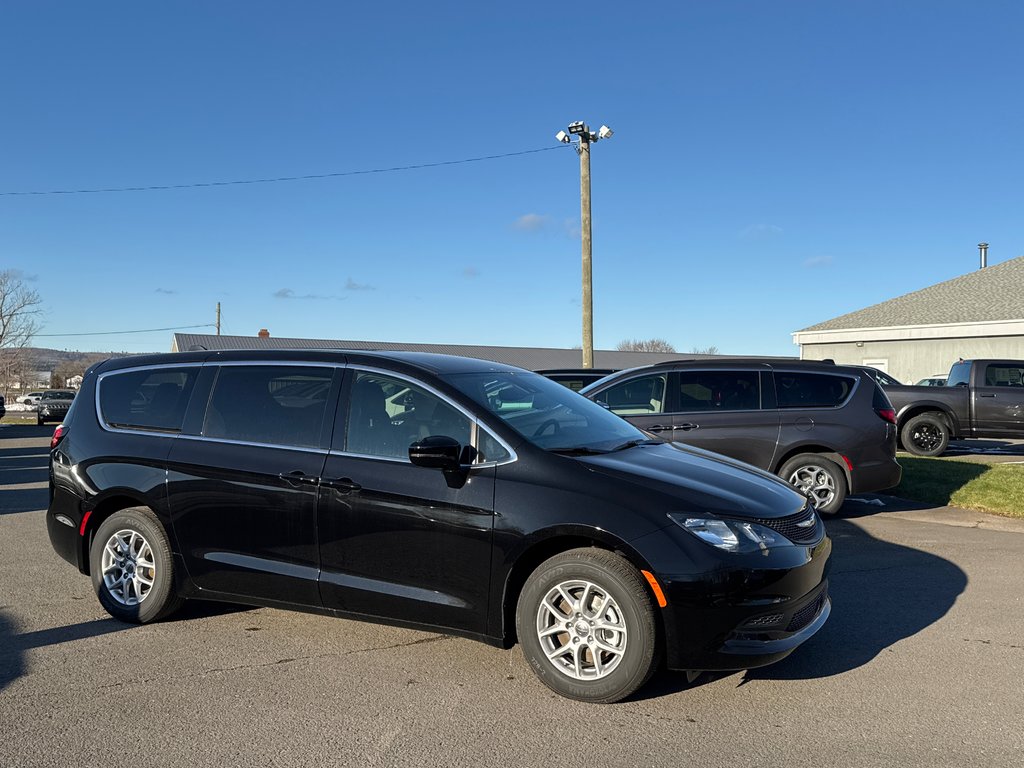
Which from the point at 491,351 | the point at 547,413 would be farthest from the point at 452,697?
the point at 491,351

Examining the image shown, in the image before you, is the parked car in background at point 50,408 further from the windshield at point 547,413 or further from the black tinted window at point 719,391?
the windshield at point 547,413

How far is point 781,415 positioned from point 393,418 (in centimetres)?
567

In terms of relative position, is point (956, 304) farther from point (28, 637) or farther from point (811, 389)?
point (28, 637)

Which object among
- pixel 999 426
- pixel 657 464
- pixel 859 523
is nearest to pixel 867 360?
pixel 999 426

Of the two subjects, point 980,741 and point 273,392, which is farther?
point 273,392

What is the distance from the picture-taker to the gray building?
82.8 ft

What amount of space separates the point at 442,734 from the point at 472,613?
735mm

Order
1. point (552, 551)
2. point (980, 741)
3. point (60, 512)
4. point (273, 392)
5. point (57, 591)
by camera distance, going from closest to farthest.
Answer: point (980, 741) < point (552, 551) < point (273, 392) < point (60, 512) < point (57, 591)

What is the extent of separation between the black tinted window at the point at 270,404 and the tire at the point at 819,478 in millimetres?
5739

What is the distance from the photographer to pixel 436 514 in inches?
175

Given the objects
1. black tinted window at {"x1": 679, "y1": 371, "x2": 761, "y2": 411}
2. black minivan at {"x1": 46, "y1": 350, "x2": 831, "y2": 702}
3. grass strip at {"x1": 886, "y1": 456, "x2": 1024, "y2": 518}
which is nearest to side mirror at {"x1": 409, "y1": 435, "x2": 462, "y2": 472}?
black minivan at {"x1": 46, "y1": 350, "x2": 831, "y2": 702}

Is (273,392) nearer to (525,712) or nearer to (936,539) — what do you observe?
(525,712)

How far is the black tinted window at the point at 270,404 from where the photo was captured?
5.03 meters

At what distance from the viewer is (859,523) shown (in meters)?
8.73
